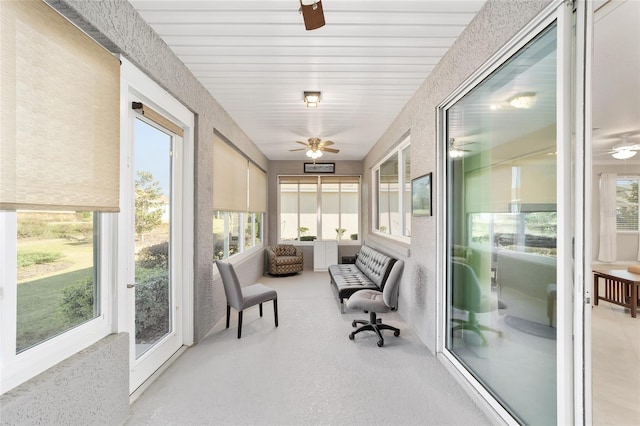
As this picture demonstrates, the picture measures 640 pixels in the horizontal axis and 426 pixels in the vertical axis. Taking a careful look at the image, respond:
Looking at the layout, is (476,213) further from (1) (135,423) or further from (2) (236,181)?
(2) (236,181)

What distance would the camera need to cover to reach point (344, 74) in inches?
119

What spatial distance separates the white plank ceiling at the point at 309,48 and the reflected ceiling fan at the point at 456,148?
776 millimetres

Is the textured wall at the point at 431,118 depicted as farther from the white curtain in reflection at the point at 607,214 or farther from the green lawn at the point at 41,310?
the green lawn at the point at 41,310

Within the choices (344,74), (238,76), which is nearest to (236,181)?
(238,76)

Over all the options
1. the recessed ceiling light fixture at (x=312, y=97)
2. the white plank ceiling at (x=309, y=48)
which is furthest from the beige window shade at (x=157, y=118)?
the recessed ceiling light fixture at (x=312, y=97)

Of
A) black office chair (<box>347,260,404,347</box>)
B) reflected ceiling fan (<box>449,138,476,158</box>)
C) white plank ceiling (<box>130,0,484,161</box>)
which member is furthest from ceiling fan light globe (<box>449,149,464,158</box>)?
black office chair (<box>347,260,404,347</box>)

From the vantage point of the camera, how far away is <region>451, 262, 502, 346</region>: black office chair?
7.29 feet

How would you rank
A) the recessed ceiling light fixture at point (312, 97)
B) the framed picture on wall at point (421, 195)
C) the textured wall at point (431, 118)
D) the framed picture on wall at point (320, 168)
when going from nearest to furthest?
the textured wall at point (431, 118)
the framed picture on wall at point (421, 195)
the recessed ceiling light fixture at point (312, 97)
the framed picture on wall at point (320, 168)

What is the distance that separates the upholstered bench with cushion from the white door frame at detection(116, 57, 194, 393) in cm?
204

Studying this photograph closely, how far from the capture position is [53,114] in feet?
4.78

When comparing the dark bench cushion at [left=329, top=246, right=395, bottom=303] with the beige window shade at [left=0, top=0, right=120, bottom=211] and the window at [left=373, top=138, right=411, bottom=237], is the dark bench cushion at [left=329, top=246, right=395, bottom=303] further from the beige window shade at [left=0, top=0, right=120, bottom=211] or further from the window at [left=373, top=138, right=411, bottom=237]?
the beige window shade at [left=0, top=0, right=120, bottom=211]

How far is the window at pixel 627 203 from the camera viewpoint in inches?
55.1

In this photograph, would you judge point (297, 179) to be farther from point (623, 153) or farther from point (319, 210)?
point (623, 153)

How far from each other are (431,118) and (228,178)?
9.35 feet
